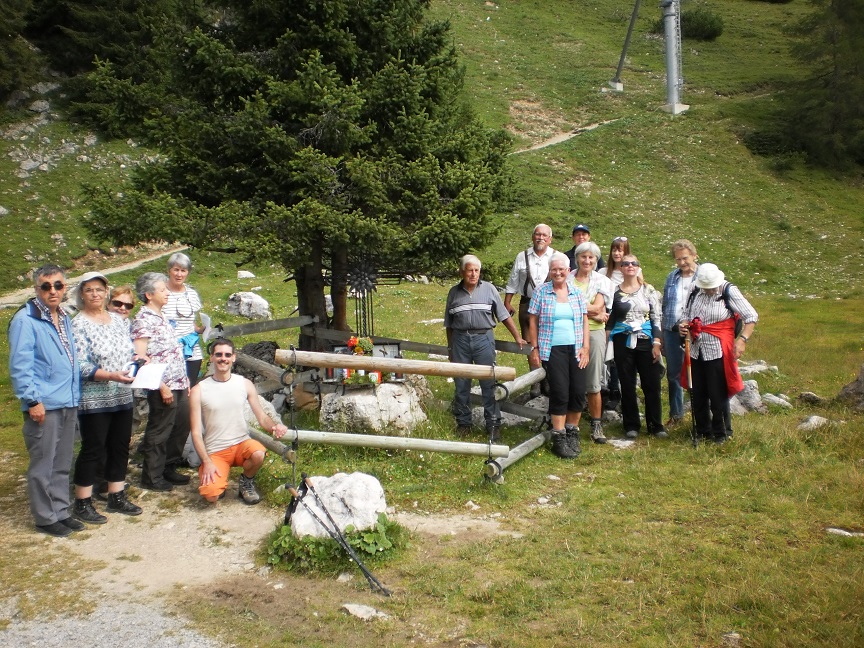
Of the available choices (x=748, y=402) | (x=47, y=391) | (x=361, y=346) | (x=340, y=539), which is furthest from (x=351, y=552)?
(x=748, y=402)

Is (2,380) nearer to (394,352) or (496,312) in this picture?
(394,352)

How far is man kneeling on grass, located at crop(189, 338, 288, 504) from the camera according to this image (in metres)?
7.26

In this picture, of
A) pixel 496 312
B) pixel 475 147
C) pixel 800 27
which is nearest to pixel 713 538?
pixel 496 312

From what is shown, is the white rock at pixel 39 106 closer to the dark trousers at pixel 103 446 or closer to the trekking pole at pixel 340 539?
the dark trousers at pixel 103 446

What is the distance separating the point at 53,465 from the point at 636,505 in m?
5.45

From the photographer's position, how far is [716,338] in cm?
870

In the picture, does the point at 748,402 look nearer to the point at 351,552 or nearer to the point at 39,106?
the point at 351,552

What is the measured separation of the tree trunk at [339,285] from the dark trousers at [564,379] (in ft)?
12.0

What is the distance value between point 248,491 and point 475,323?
3.34 m

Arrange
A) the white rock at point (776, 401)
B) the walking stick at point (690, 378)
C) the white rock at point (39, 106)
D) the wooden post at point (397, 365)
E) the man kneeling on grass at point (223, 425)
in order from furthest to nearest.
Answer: the white rock at point (39, 106), the white rock at point (776, 401), the walking stick at point (690, 378), the wooden post at point (397, 365), the man kneeling on grass at point (223, 425)

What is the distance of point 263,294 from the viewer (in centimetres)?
2147

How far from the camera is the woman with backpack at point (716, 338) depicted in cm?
869

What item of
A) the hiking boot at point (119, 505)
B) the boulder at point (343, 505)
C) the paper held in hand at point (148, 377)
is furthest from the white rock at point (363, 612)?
the paper held in hand at point (148, 377)

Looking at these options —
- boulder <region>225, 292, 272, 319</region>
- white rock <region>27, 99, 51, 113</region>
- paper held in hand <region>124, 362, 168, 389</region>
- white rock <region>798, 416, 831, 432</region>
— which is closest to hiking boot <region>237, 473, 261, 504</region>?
→ paper held in hand <region>124, 362, 168, 389</region>
